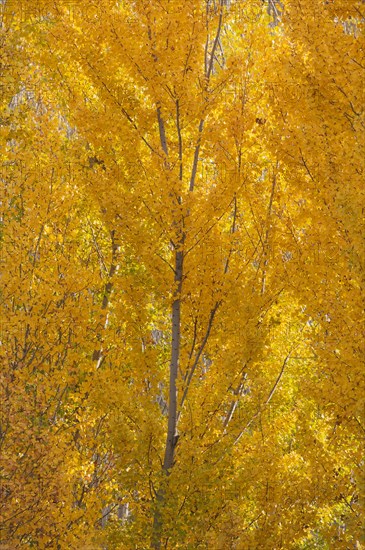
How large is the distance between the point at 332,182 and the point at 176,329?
1.98m

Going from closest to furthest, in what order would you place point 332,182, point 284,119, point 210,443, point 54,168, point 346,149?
point 346,149 → point 332,182 → point 210,443 → point 284,119 → point 54,168

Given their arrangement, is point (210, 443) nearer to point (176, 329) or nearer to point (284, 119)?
point (176, 329)

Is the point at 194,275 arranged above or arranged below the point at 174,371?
above

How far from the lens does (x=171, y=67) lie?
6.82m

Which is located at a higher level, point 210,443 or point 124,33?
point 124,33

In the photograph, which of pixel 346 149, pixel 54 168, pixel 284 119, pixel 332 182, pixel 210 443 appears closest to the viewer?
pixel 346 149

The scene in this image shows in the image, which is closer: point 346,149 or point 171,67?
point 346,149

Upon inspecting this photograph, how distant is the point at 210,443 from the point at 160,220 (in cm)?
215

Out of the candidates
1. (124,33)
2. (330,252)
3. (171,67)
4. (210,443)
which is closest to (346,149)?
(330,252)

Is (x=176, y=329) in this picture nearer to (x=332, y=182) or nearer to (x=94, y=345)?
(x=94, y=345)

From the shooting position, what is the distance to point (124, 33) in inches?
269

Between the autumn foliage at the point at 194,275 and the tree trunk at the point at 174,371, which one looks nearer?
the autumn foliage at the point at 194,275

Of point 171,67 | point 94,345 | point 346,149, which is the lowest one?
point 94,345

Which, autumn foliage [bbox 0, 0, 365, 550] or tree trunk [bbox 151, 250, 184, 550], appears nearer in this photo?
autumn foliage [bbox 0, 0, 365, 550]
